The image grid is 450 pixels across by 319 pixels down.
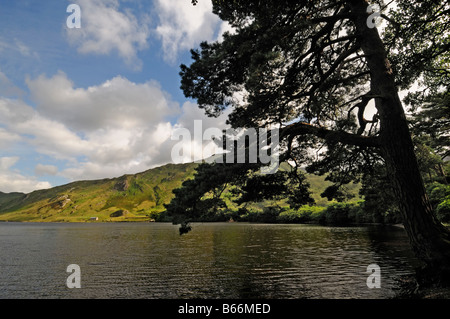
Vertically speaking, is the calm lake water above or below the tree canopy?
below

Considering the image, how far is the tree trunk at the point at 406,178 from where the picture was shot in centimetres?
798

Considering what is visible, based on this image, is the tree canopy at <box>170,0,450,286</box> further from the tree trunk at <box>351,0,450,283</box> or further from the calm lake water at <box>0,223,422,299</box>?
the calm lake water at <box>0,223,422,299</box>

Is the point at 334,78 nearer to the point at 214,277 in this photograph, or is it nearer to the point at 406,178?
the point at 406,178

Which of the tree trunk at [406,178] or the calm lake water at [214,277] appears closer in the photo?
the tree trunk at [406,178]

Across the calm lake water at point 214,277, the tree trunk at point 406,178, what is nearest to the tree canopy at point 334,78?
the tree trunk at point 406,178

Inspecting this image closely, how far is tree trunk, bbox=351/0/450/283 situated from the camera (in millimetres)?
7984

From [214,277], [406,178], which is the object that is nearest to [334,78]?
[406,178]

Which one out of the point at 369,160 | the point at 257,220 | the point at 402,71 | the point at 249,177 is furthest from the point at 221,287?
the point at 257,220

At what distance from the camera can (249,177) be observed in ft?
42.7

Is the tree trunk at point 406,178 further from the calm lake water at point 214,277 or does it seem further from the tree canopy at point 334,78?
the calm lake water at point 214,277

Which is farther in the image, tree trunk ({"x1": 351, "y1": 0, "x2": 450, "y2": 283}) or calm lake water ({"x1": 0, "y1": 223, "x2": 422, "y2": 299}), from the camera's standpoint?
calm lake water ({"x1": 0, "y1": 223, "x2": 422, "y2": 299})

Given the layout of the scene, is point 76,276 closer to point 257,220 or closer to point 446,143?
point 446,143

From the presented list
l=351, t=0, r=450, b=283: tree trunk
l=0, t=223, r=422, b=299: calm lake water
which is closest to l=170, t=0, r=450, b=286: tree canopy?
l=351, t=0, r=450, b=283: tree trunk

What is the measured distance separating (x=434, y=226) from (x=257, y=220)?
139272mm
